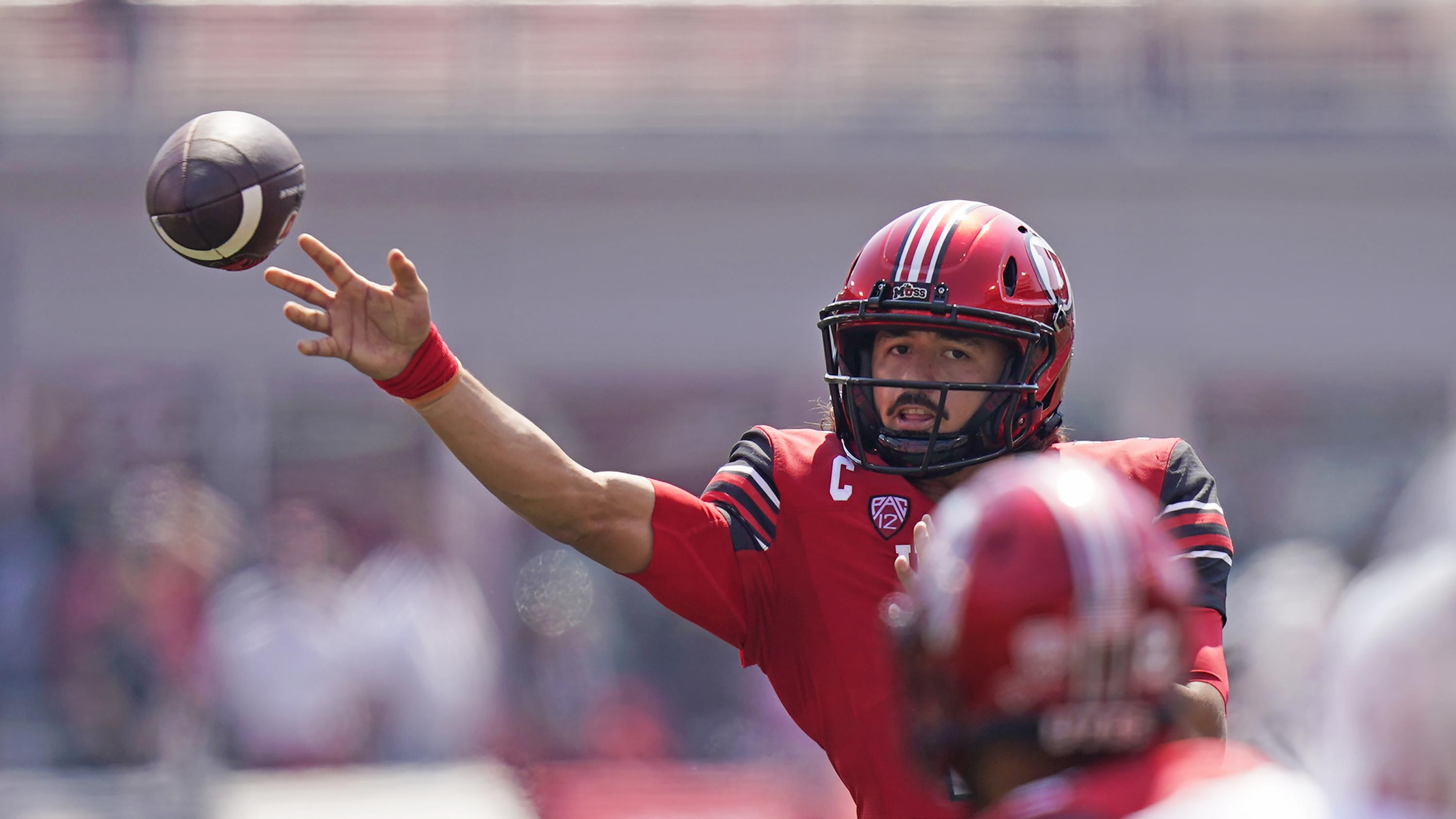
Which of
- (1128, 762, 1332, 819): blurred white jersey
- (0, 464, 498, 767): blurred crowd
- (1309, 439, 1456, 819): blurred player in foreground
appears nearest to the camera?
(1128, 762, 1332, 819): blurred white jersey

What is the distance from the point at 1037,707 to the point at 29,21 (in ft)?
46.0

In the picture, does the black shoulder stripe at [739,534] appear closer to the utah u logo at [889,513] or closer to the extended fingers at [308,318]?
the utah u logo at [889,513]

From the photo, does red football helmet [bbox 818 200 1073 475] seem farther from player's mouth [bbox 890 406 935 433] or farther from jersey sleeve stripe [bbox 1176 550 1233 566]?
jersey sleeve stripe [bbox 1176 550 1233 566]

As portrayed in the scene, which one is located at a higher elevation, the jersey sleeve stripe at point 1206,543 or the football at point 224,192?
the football at point 224,192

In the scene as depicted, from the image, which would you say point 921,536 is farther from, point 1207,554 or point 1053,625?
point 1053,625

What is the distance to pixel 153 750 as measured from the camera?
9070 mm

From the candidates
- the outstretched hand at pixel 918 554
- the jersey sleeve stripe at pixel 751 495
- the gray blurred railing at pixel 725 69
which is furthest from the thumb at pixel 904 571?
the gray blurred railing at pixel 725 69

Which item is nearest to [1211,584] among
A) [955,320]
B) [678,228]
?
[955,320]

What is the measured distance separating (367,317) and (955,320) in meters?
1.12

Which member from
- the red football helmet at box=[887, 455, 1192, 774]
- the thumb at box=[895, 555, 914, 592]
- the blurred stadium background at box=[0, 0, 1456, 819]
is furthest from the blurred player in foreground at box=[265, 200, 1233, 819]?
the blurred stadium background at box=[0, 0, 1456, 819]

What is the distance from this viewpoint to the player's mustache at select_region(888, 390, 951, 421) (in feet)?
10.6

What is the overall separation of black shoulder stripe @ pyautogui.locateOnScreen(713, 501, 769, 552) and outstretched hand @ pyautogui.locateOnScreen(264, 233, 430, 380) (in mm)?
666

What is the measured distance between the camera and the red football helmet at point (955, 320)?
3238 millimetres

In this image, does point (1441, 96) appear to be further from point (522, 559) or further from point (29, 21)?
point (29, 21)
